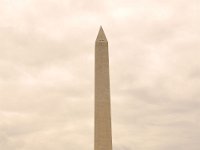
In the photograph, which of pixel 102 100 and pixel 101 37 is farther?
pixel 101 37

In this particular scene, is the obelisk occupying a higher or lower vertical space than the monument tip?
lower

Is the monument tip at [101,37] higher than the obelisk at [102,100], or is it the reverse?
the monument tip at [101,37]

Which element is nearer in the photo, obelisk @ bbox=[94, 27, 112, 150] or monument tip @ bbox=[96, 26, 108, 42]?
obelisk @ bbox=[94, 27, 112, 150]

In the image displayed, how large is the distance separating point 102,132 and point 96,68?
669 centimetres

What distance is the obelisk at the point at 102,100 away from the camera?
4078 cm

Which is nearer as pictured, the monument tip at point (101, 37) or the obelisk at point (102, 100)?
the obelisk at point (102, 100)

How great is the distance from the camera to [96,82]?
4166 cm

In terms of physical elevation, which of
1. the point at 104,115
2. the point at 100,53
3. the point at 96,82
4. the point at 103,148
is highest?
the point at 100,53

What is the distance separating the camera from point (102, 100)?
41125 millimetres

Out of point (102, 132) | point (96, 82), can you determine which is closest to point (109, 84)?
point (96, 82)

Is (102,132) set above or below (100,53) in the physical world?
below

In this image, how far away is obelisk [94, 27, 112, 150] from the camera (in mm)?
40781

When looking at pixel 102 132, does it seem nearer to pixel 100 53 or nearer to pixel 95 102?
pixel 95 102

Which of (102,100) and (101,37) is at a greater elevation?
(101,37)
